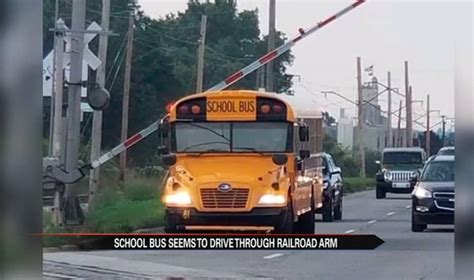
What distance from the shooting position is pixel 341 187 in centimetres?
1466

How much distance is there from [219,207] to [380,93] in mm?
1108

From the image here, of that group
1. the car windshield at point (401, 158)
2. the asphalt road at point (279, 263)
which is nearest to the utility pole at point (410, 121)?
the car windshield at point (401, 158)

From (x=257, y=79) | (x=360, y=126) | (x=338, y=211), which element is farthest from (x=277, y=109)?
(x=338, y=211)

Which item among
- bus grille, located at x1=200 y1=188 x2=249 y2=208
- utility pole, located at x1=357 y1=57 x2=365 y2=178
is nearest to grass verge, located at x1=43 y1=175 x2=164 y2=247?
bus grille, located at x1=200 y1=188 x2=249 y2=208

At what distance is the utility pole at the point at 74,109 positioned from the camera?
14.2 m

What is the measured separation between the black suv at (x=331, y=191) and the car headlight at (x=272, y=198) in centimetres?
28

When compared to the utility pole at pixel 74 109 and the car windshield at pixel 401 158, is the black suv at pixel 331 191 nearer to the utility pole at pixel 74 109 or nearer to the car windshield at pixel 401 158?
the car windshield at pixel 401 158

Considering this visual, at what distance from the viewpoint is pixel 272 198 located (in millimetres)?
14375

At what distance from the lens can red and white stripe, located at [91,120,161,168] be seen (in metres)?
14.2

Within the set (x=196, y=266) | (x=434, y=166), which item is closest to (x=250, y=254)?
(x=196, y=266)

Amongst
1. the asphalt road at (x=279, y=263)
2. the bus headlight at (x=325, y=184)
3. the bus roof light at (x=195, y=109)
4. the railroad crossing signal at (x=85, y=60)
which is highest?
the railroad crossing signal at (x=85, y=60)

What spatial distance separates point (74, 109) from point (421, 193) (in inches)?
83.7

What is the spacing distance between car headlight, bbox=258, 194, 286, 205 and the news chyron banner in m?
0.26

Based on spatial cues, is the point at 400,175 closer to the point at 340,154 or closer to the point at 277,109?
the point at 340,154
